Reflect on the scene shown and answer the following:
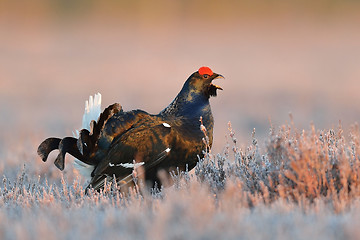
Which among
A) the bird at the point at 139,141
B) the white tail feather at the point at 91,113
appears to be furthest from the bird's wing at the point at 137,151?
the white tail feather at the point at 91,113

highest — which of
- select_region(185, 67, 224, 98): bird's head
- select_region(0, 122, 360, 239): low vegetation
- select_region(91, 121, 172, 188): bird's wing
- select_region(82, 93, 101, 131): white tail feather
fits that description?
select_region(185, 67, 224, 98): bird's head

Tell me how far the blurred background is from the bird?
3.75 ft

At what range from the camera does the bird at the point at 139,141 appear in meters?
4.65

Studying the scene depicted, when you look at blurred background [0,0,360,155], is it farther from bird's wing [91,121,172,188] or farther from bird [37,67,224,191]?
bird's wing [91,121,172,188]

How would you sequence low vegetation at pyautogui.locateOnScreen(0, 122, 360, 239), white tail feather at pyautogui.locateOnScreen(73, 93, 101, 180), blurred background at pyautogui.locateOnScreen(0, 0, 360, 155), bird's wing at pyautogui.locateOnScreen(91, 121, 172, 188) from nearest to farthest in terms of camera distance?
low vegetation at pyautogui.locateOnScreen(0, 122, 360, 239) → bird's wing at pyautogui.locateOnScreen(91, 121, 172, 188) → white tail feather at pyautogui.locateOnScreen(73, 93, 101, 180) → blurred background at pyautogui.locateOnScreen(0, 0, 360, 155)

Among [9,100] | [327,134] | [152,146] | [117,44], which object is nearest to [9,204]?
[152,146]

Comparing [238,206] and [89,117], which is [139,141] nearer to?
[89,117]

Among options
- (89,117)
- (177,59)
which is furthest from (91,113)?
(177,59)

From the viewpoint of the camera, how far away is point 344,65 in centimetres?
2303

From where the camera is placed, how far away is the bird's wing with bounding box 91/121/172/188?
4.62m

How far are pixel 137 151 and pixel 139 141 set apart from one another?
0.27 ft

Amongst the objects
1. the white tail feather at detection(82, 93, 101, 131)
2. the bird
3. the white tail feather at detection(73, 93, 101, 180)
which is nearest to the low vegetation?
the bird

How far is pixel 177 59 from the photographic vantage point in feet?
85.6

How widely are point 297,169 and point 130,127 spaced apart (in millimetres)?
1676
